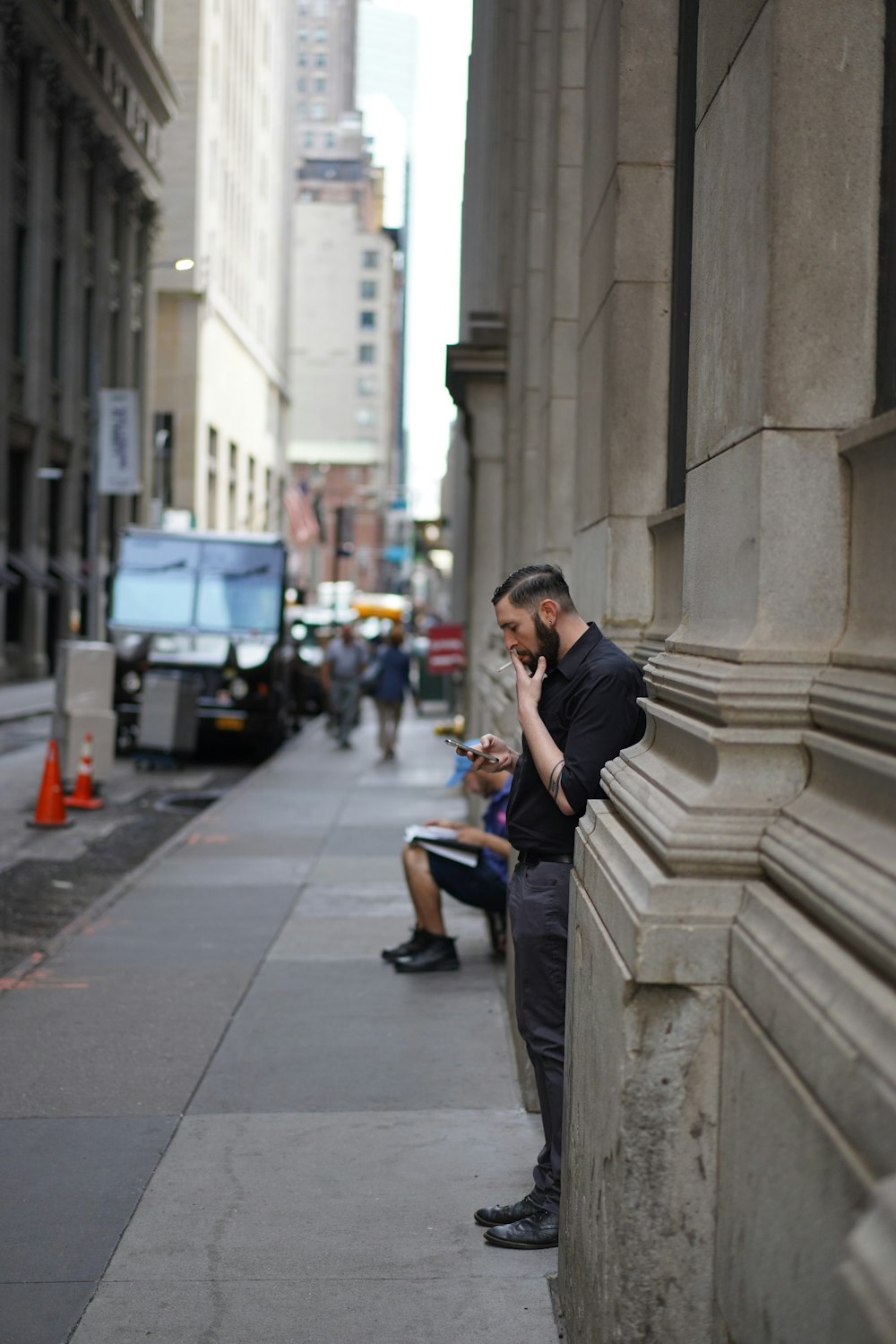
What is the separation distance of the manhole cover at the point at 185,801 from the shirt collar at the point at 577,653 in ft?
41.7

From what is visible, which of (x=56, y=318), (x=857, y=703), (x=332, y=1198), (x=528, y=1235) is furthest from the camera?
(x=56, y=318)

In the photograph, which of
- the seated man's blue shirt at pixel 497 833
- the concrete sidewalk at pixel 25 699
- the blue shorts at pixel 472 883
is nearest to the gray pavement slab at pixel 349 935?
the blue shorts at pixel 472 883

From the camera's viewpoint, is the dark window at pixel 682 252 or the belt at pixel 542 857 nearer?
the belt at pixel 542 857

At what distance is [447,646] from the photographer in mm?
22109

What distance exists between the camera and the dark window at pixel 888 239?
3062mm

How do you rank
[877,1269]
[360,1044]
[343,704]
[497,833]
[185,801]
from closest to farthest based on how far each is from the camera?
[877,1269] < [360,1044] < [497,833] < [185,801] < [343,704]

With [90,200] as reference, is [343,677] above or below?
below

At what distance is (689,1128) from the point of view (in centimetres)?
299

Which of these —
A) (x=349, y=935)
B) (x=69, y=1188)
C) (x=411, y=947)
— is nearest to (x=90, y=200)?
(x=349, y=935)

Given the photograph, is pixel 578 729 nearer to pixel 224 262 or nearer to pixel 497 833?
pixel 497 833

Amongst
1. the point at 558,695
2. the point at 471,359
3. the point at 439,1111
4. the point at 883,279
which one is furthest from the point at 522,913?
the point at 471,359

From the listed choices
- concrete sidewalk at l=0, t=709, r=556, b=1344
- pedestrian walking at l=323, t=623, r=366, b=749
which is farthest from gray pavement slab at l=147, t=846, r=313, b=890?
pedestrian walking at l=323, t=623, r=366, b=749

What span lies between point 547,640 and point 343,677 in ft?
66.1

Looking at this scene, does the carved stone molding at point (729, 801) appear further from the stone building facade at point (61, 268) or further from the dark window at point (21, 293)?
the dark window at point (21, 293)
